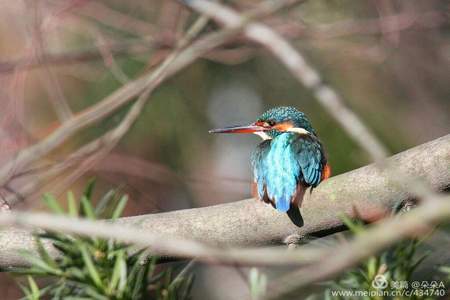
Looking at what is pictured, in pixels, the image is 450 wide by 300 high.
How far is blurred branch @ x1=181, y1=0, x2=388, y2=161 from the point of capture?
1027 mm

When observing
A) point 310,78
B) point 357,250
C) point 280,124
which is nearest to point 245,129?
point 280,124

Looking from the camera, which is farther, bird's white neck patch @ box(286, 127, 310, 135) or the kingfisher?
bird's white neck patch @ box(286, 127, 310, 135)

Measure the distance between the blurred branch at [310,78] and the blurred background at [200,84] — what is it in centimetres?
121

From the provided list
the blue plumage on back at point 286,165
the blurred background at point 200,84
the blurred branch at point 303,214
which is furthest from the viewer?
the blurred background at point 200,84

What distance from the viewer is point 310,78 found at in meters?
1.33

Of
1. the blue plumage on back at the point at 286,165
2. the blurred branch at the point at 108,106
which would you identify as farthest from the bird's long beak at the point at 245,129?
the blurred branch at the point at 108,106

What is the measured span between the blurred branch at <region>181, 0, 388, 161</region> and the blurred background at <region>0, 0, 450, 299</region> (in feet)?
3.97

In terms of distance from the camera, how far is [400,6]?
13.1 ft

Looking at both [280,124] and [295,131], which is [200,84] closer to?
[280,124]

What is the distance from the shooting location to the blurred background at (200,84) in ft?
9.80

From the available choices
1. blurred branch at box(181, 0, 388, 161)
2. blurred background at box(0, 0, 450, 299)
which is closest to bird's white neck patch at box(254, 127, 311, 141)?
blurred background at box(0, 0, 450, 299)

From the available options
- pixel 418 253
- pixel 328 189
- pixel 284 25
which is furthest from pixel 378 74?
pixel 418 253

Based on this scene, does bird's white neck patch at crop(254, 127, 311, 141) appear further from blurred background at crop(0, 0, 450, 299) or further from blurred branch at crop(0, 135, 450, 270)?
blurred branch at crop(0, 135, 450, 270)

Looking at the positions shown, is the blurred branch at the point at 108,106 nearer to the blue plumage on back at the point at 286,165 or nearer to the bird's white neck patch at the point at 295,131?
the blue plumage on back at the point at 286,165
